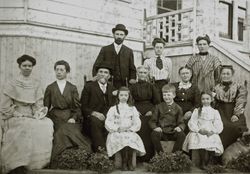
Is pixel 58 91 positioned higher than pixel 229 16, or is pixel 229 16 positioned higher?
pixel 229 16

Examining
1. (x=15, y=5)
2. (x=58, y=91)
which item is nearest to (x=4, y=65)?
(x=15, y=5)

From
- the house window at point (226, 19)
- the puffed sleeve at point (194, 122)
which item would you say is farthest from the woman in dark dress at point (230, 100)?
the house window at point (226, 19)

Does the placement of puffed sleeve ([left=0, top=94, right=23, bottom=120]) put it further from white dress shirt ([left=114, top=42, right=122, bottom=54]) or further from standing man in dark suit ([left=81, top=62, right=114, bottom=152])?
white dress shirt ([left=114, top=42, right=122, bottom=54])

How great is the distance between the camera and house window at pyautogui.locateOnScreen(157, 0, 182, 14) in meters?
12.0

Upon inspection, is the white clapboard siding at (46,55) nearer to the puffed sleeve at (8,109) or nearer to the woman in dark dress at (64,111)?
the woman in dark dress at (64,111)

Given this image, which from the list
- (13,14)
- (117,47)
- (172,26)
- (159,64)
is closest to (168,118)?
(159,64)

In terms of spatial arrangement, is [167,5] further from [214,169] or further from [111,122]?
[214,169]

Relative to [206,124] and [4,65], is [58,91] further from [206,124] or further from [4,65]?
[206,124]

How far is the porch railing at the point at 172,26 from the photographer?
9820mm

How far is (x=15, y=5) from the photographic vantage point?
7.82 meters

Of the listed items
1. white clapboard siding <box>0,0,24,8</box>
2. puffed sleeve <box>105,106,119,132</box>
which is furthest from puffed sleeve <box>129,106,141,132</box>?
white clapboard siding <box>0,0,24,8</box>

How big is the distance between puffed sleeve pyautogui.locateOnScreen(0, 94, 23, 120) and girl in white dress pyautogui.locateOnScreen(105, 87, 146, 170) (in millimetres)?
1366

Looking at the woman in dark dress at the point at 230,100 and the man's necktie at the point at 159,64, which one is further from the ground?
the man's necktie at the point at 159,64

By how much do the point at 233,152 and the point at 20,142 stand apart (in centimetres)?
324
